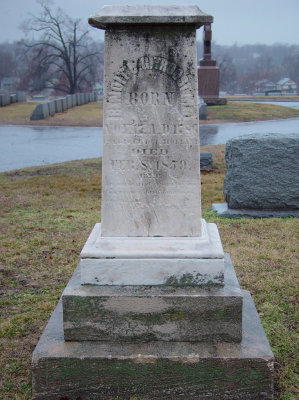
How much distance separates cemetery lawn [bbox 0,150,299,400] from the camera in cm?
357

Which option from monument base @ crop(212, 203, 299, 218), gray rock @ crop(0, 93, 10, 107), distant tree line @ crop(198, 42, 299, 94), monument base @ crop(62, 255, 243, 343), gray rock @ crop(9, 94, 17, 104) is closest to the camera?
monument base @ crop(62, 255, 243, 343)

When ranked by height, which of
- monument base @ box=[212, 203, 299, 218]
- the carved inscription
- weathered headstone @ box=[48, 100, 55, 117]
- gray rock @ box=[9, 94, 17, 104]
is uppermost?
gray rock @ box=[9, 94, 17, 104]

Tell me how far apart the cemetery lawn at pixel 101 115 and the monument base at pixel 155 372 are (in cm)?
2218

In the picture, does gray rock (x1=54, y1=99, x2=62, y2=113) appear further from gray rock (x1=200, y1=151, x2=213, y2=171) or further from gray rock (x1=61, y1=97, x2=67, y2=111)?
gray rock (x1=200, y1=151, x2=213, y2=171)

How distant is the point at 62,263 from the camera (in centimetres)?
541

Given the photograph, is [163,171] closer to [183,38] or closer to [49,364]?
[183,38]

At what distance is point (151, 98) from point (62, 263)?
2.78 metres

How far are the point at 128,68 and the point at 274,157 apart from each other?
4.20m

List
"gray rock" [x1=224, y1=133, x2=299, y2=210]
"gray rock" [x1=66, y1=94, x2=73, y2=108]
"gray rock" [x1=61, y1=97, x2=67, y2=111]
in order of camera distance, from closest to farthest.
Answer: "gray rock" [x1=224, y1=133, x2=299, y2=210] < "gray rock" [x1=61, y1=97, x2=67, y2=111] < "gray rock" [x1=66, y1=94, x2=73, y2=108]

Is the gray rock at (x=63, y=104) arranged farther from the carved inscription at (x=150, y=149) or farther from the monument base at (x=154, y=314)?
the monument base at (x=154, y=314)

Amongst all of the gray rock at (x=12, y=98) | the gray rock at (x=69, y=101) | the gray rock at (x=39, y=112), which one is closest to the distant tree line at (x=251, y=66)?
the gray rock at (x=12, y=98)

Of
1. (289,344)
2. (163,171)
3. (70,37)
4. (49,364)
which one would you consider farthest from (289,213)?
(70,37)

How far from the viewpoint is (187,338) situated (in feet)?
10.3

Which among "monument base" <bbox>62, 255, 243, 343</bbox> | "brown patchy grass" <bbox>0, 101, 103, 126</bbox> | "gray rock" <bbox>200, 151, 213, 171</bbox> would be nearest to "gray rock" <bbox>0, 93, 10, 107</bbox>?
"brown patchy grass" <bbox>0, 101, 103, 126</bbox>
